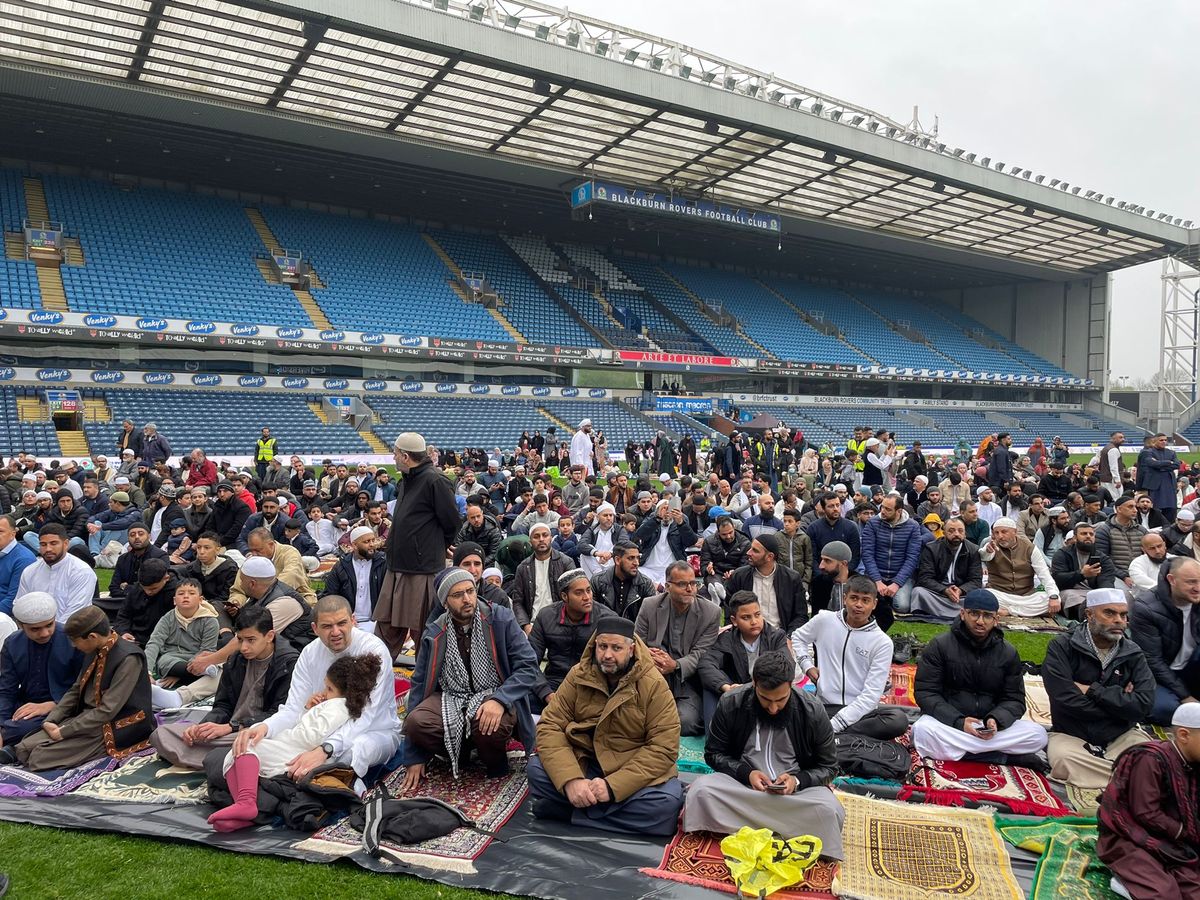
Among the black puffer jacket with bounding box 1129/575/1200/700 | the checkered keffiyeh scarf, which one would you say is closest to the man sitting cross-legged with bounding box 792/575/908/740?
the black puffer jacket with bounding box 1129/575/1200/700

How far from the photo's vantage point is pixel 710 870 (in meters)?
3.71

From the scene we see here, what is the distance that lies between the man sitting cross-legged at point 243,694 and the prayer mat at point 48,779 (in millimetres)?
329

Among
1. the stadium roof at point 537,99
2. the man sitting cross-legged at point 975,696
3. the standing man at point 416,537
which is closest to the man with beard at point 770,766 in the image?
the man sitting cross-legged at point 975,696

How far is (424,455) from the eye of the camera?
5852mm

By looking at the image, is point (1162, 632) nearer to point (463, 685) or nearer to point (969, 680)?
point (969, 680)

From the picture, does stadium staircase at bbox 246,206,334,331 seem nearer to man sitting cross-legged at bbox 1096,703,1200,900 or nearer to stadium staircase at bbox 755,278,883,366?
stadium staircase at bbox 755,278,883,366

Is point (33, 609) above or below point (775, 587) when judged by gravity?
above

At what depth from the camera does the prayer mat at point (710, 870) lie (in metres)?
3.54

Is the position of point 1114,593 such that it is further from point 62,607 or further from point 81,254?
point 81,254

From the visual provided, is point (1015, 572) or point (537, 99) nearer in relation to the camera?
point (1015, 572)

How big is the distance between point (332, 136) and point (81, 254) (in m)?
8.60

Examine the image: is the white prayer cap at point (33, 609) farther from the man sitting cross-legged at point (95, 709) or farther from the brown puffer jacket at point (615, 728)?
the brown puffer jacket at point (615, 728)

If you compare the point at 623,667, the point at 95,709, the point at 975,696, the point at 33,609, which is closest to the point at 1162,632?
the point at 975,696

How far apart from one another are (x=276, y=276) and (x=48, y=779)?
2545 centimetres
